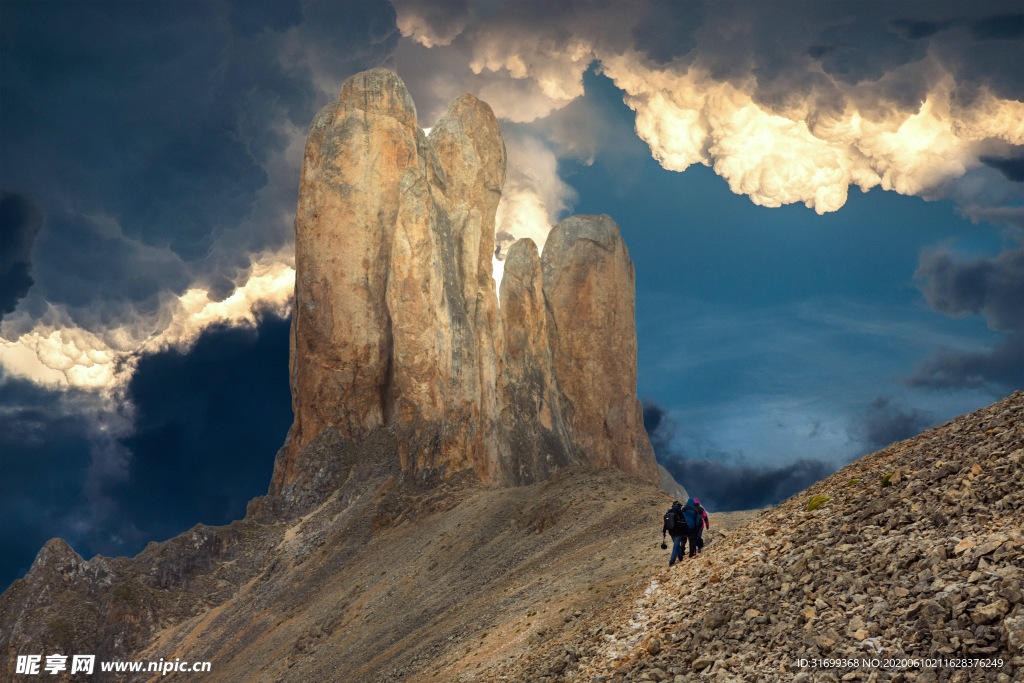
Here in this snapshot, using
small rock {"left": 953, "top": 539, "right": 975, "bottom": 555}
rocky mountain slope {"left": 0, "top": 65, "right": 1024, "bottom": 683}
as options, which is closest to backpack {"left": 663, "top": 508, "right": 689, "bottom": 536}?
rocky mountain slope {"left": 0, "top": 65, "right": 1024, "bottom": 683}

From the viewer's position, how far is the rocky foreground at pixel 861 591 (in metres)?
8.54

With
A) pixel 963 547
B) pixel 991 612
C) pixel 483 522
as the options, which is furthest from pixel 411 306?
pixel 991 612

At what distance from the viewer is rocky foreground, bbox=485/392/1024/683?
8.54m

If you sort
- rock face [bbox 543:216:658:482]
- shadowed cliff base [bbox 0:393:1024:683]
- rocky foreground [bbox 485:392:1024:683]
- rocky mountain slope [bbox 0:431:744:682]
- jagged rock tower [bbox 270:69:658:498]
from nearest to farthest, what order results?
1. rocky foreground [bbox 485:392:1024:683]
2. shadowed cliff base [bbox 0:393:1024:683]
3. rocky mountain slope [bbox 0:431:744:682]
4. jagged rock tower [bbox 270:69:658:498]
5. rock face [bbox 543:216:658:482]

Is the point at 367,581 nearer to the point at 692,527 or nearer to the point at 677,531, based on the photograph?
the point at 677,531

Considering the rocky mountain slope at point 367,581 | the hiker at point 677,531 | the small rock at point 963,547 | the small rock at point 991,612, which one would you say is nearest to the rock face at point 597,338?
the rocky mountain slope at point 367,581

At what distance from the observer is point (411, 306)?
47.5 meters

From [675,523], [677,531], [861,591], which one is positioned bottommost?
[861,591]

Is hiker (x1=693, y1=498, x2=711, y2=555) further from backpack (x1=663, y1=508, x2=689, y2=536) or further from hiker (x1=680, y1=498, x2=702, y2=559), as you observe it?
backpack (x1=663, y1=508, x2=689, y2=536)

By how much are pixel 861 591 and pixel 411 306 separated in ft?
130

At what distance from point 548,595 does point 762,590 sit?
991 centimetres

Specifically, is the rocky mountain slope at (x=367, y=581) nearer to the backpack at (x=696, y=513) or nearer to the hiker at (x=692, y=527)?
the hiker at (x=692, y=527)

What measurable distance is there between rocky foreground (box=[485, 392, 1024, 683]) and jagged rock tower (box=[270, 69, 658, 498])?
103 feet

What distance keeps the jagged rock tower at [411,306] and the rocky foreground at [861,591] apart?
31268 mm
